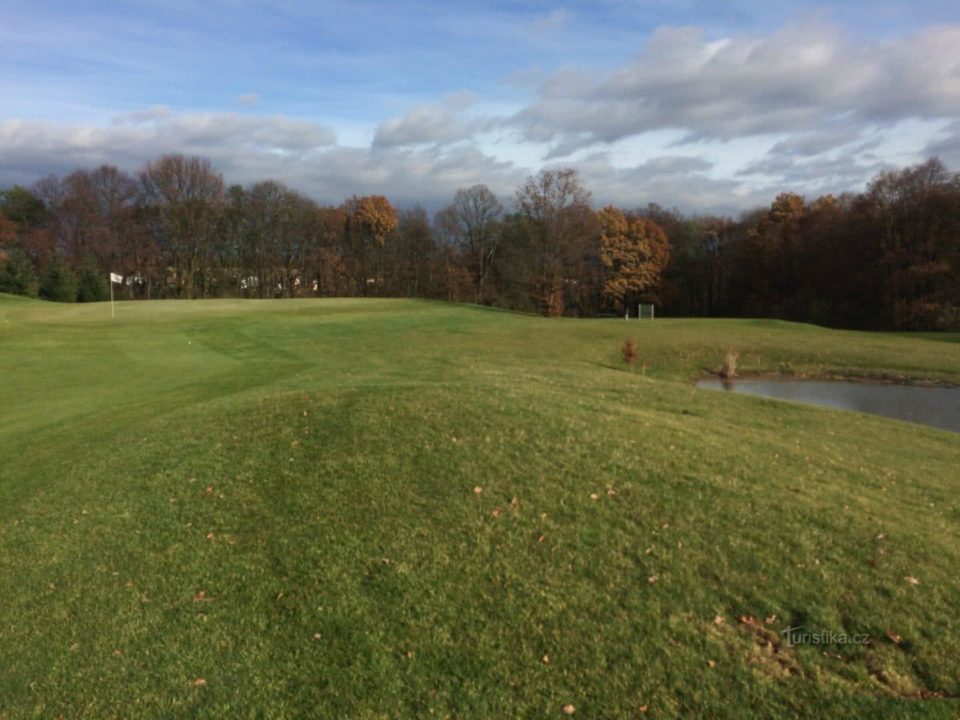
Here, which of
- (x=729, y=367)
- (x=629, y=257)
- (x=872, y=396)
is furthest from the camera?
(x=629, y=257)

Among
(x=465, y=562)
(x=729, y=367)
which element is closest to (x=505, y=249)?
(x=729, y=367)

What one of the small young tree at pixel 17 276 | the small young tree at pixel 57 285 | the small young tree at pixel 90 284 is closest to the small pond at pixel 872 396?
the small young tree at pixel 57 285

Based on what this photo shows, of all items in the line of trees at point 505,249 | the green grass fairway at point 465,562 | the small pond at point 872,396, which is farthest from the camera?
the line of trees at point 505,249

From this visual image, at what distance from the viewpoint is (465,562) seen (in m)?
5.73

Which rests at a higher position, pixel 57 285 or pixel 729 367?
pixel 57 285

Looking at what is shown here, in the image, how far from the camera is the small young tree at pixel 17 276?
54.5 meters

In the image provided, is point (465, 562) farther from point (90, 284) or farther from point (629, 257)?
point (629, 257)

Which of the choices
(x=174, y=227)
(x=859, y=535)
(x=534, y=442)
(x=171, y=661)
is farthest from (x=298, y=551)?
(x=174, y=227)

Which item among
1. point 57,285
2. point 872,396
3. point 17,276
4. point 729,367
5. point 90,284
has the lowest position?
point 872,396

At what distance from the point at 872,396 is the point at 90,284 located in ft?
203

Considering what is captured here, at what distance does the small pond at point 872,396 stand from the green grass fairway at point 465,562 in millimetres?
6420

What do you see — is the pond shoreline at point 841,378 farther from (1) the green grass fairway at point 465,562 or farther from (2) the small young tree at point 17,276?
(2) the small young tree at point 17,276

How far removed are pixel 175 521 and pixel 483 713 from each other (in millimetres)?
4326

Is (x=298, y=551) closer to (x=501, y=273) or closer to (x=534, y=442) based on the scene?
(x=534, y=442)
